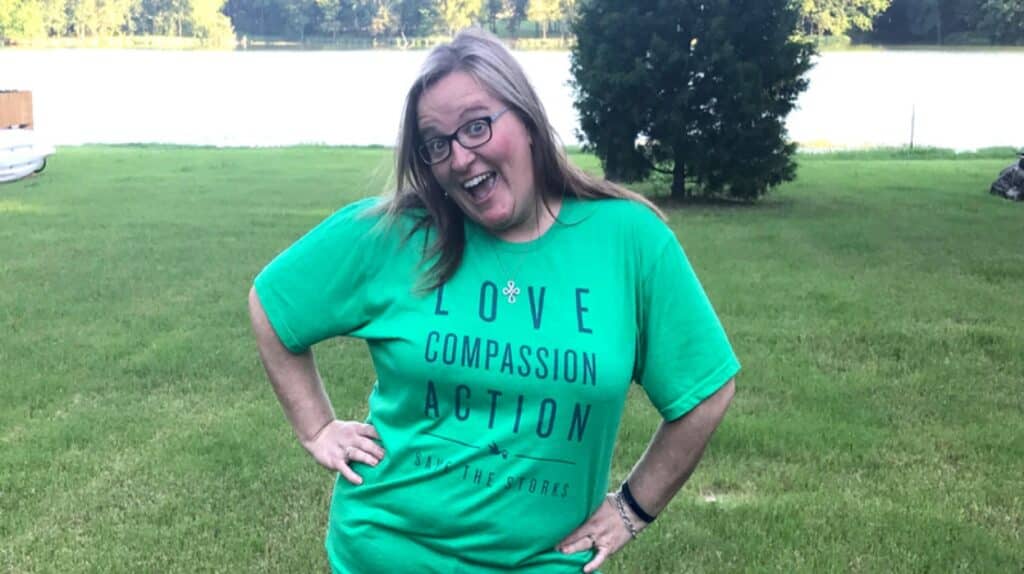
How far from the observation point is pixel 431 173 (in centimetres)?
180

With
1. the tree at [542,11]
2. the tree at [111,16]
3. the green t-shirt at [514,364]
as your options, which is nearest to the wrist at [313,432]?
the green t-shirt at [514,364]

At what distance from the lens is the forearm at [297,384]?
1.95 m

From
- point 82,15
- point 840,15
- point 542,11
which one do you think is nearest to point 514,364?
point 840,15

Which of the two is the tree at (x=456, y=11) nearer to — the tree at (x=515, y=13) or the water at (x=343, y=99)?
the tree at (x=515, y=13)

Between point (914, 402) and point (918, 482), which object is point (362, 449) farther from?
point (914, 402)

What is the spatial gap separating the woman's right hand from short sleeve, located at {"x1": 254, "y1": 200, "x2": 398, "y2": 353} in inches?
7.4

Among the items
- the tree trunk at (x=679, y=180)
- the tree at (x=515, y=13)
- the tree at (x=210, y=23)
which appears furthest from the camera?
the tree at (x=210, y=23)

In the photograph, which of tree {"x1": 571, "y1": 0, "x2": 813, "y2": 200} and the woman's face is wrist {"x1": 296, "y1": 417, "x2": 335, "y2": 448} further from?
tree {"x1": 571, "y1": 0, "x2": 813, "y2": 200}

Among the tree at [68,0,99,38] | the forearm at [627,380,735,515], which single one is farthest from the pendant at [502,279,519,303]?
the tree at [68,0,99,38]

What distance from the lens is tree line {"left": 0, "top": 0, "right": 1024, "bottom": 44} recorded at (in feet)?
91.1

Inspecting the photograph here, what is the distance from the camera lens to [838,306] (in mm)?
7031

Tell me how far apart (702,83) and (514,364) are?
11240 mm

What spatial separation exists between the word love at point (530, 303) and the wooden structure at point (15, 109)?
17.2 m

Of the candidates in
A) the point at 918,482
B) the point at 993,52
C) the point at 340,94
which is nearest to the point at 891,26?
the point at 993,52
